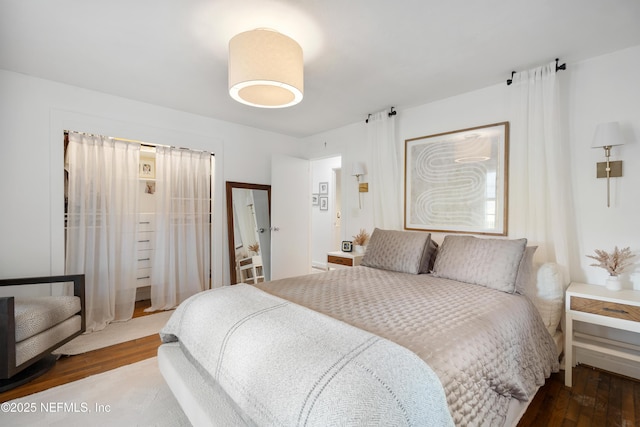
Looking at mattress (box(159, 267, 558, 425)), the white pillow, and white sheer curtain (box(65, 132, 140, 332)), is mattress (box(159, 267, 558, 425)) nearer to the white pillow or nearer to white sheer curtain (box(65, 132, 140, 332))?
the white pillow

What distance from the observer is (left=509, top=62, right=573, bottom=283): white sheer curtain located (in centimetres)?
231

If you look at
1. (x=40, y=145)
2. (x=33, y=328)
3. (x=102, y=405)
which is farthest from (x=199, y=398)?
(x=40, y=145)

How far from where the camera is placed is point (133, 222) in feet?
10.6

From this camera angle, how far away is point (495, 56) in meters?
2.24

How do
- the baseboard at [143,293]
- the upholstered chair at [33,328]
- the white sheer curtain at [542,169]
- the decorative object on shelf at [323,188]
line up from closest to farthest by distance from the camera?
1. the upholstered chair at [33,328]
2. the white sheer curtain at [542,169]
3. the baseboard at [143,293]
4. the decorative object on shelf at [323,188]

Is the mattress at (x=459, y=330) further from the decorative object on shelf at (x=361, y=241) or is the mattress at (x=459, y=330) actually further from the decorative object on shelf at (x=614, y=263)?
the decorative object on shelf at (x=361, y=241)

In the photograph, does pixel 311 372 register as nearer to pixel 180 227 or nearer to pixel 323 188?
pixel 180 227

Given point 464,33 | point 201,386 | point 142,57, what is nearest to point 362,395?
point 201,386

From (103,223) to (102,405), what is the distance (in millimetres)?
1925

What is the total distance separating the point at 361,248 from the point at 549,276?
6.44 feet

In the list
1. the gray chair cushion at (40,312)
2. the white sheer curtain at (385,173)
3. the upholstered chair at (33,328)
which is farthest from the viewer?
the white sheer curtain at (385,173)

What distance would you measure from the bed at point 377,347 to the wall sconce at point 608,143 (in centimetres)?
Result: 82

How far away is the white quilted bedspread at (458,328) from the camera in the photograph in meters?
1.14

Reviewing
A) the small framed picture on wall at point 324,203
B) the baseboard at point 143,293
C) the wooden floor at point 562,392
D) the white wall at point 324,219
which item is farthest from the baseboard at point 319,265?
the wooden floor at point 562,392
